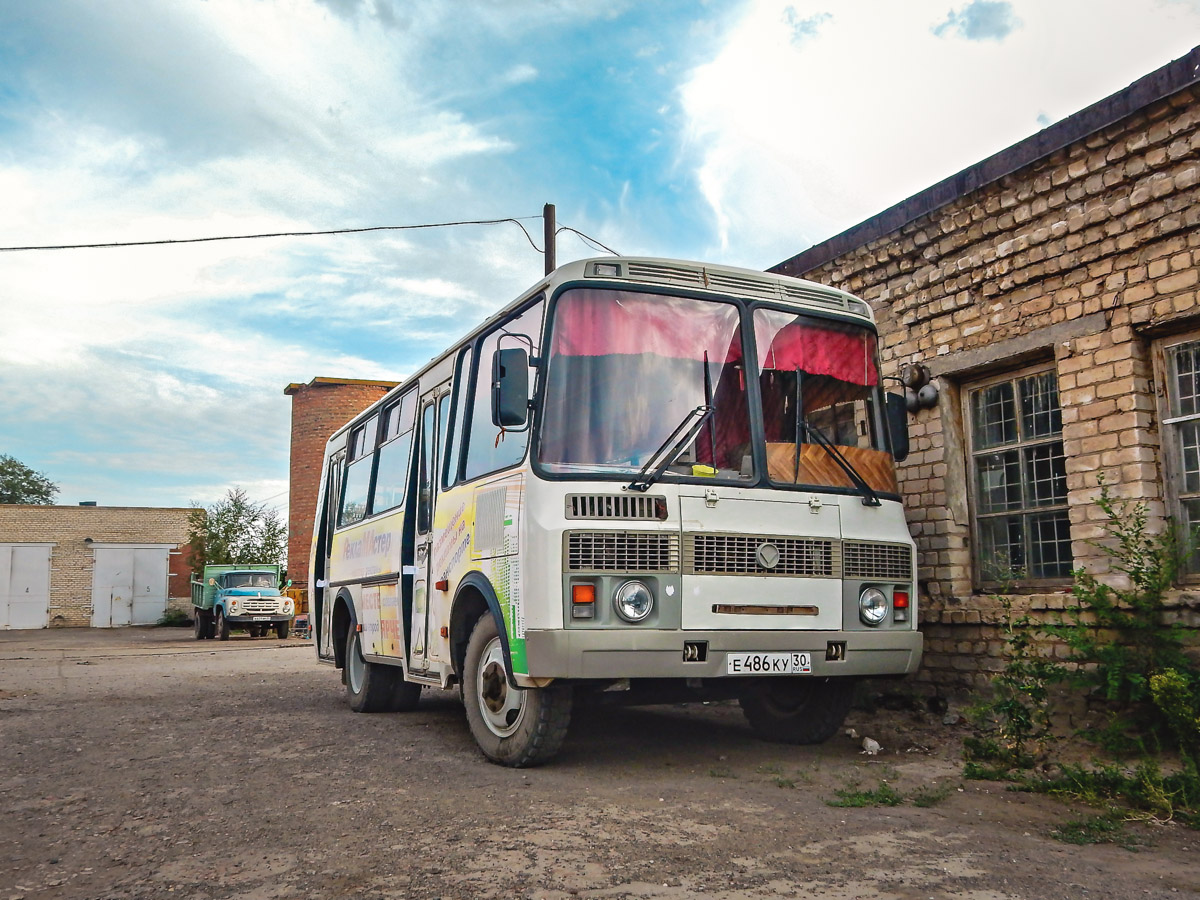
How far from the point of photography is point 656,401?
6.00 metres

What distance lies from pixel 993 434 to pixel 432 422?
13.7 feet

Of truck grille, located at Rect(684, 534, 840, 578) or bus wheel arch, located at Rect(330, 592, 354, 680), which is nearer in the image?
truck grille, located at Rect(684, 534, 840, 578)

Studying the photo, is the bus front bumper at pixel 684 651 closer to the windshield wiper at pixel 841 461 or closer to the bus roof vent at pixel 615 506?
the bus roof vent at pixel 615 506

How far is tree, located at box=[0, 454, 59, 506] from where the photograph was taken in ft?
226

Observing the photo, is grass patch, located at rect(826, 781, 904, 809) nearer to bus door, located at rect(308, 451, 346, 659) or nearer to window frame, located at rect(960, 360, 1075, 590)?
window frame, located at rect(960, 360, 1075, 590)

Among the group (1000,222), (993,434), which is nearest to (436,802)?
(993,434)

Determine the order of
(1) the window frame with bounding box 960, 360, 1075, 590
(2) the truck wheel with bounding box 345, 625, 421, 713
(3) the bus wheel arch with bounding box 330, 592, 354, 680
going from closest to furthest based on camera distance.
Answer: (1) the window frame with bounding box 960, 360, 1075, 590 → (2) the truck wheel with bounding box 345, 625, 421, 713 → (3) the bus wheel arch with bounding box 330, 592, 354, 680

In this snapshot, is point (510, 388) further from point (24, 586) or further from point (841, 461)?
point (24, 586)

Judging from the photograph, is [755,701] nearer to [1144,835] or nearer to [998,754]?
[998,754]

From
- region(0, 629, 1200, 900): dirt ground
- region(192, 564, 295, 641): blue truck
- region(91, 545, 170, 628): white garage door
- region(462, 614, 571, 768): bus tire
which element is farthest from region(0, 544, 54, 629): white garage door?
region(462, 614, 571, 768): bus tire

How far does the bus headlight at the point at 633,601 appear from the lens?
563 centimetres

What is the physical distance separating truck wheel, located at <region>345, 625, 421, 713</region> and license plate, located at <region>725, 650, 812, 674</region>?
4.25 metres

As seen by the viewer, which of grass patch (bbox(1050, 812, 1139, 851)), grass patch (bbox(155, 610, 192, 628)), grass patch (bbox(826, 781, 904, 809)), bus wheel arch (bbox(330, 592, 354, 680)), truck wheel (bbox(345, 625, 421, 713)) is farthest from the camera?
grass patch (bbox(155, 610, 192, 628))

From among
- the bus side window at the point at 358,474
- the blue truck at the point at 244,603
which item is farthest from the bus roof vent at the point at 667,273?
the blue truck at the point at 244,603
